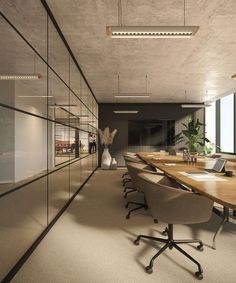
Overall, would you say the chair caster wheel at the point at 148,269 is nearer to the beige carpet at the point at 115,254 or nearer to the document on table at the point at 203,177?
the beige carpet at the point at 115,254

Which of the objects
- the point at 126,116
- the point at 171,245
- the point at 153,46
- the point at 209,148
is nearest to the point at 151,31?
the point at 153,46

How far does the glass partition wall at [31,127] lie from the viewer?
205 centimetres

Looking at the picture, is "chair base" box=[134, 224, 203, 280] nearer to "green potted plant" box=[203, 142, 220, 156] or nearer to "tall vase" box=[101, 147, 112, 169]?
"tall vase" box=[101, 147, 112, 169]

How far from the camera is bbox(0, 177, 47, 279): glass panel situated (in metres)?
2.06

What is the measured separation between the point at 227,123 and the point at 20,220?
8.73 metres

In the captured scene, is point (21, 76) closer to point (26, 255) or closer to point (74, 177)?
point (26, 255)

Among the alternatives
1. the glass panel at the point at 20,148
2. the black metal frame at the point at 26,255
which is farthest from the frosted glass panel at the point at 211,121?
the glass panel at the point at 20,148

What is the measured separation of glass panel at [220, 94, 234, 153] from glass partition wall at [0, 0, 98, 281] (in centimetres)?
673

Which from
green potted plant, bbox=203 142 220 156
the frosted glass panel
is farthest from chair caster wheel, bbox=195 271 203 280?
the frosted glass panel

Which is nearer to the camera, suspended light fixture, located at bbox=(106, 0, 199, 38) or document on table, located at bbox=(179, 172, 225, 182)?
document on table, located at bbox=(179, 172, 225, 182)

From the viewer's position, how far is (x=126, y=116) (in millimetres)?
10125

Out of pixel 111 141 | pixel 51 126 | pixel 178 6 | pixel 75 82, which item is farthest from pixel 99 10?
pixel 111 141

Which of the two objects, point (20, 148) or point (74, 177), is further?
point (74, 177)

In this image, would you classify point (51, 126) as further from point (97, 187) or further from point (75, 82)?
point (97, 187)
